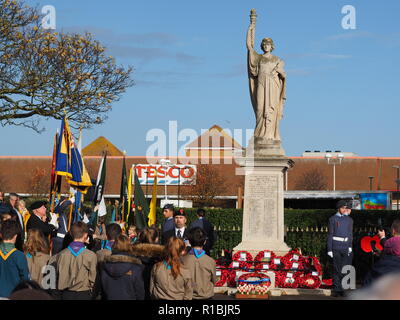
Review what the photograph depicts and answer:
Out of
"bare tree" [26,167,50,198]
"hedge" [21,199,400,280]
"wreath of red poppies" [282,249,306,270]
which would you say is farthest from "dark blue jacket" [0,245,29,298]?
"bare tree" [26,167,50,198]

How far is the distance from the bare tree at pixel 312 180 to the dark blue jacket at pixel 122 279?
197 feet

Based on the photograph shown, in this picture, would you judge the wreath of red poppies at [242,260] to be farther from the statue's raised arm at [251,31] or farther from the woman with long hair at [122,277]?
the woman with long hair at [122,277]

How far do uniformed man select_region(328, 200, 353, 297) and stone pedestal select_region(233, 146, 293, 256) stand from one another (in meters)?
1.20

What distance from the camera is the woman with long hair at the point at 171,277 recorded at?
305 inches

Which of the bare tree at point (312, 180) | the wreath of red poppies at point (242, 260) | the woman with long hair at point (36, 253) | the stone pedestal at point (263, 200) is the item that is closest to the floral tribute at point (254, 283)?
the wreath of red poppies at point (242, 260)

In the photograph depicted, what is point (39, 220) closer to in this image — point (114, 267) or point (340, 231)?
point (114, 267)

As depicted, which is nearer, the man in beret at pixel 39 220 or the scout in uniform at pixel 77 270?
the scout in uniform at pixel 77 270

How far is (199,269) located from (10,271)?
2078 mm

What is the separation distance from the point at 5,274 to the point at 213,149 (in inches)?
2793

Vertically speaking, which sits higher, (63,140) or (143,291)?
(63,140)

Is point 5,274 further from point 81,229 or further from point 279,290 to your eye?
point 279,290
